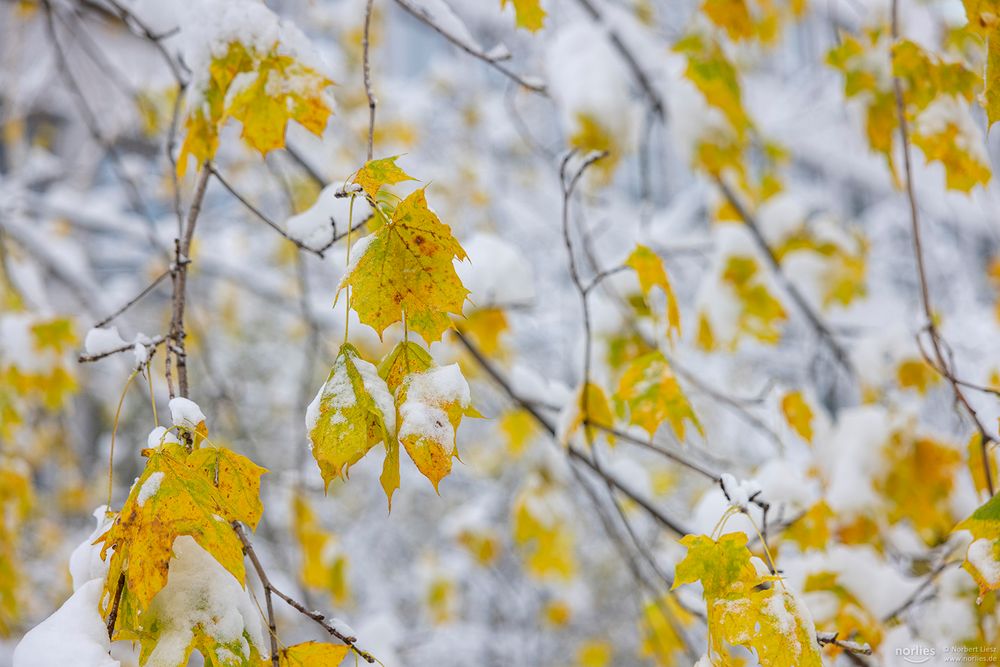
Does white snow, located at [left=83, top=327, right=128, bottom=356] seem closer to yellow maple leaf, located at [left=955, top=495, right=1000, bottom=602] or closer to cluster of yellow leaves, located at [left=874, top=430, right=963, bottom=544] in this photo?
yellow maple leaf, located at [left=955, top=495, right=1000, bottom=602]

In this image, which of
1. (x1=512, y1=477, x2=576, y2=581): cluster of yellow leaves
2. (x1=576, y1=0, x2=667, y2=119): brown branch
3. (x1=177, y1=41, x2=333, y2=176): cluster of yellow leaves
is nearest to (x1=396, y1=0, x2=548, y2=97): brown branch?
(x1=177, y1=41, x2=333, y2=176): cluster of yellow leaves

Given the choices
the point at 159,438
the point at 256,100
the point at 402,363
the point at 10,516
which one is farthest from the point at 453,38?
the point at 10,516

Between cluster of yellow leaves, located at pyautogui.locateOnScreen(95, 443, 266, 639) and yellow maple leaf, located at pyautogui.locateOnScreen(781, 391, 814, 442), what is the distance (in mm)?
1290

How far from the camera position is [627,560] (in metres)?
1.30

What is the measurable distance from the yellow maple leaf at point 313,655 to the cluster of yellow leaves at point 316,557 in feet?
4.14

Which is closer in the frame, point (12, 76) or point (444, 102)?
point (12, 76)

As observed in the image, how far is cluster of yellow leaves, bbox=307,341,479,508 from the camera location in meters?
0.56

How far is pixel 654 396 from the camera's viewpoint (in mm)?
1013

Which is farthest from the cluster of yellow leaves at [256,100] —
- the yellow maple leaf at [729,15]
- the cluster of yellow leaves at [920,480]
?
the cluster of yellow leaves at [920,480]

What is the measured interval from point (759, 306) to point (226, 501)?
141cm

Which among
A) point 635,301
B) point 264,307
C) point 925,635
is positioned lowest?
point 925,635

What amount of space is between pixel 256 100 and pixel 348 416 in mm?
383

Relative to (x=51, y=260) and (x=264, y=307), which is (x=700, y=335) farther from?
(x=264, y=307)

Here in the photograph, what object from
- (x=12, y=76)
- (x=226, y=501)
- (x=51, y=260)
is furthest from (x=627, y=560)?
(x=12, y=76)
